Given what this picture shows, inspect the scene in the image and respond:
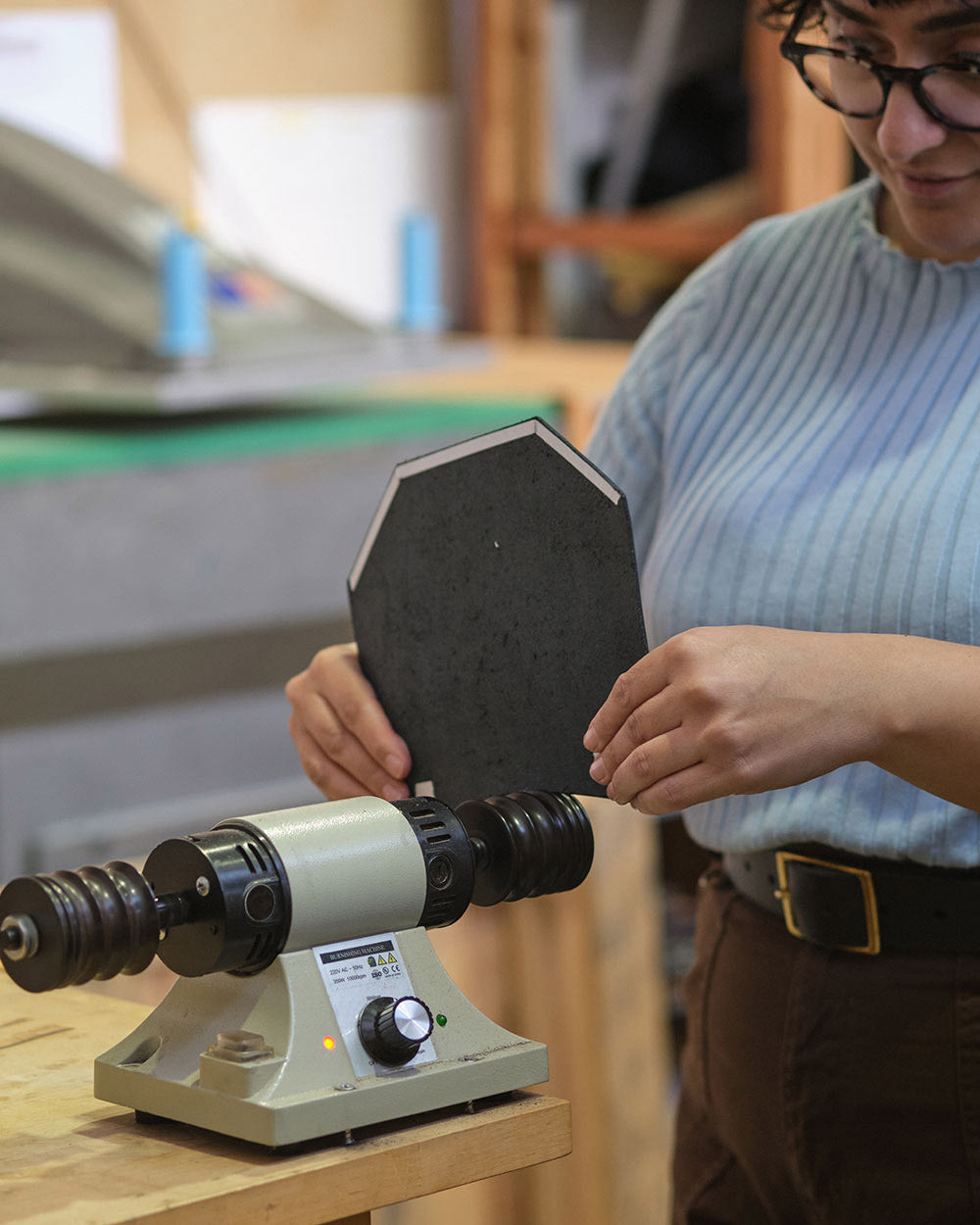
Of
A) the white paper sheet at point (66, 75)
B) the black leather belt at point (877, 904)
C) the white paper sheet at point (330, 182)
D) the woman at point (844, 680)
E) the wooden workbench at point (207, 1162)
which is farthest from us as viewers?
the white paper sheet at point (330, 182)

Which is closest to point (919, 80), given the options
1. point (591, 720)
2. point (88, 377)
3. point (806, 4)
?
point (806, 4)

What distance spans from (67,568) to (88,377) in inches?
12.7

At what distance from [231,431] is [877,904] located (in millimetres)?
1481

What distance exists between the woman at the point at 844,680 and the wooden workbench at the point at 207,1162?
19cm

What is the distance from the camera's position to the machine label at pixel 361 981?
2.76ft

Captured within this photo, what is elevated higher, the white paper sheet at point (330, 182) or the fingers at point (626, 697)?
the white paper sheet at point (330, 182)

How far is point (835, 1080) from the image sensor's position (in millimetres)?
1051

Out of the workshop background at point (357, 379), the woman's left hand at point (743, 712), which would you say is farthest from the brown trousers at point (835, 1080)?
the workshop background at point (357, 379)

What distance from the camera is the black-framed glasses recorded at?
3.21 ft

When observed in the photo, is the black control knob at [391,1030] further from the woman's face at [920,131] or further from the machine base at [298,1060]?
the woman's face at [920,131]

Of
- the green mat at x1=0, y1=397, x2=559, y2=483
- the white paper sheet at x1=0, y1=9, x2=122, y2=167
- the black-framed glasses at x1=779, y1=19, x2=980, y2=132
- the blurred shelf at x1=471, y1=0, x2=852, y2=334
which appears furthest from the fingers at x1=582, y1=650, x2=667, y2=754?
the white paper sheet at x1=0, y1=9, x2=122, y2=167

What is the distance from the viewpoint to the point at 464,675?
1028 mm

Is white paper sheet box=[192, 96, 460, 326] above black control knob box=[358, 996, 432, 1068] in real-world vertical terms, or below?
above

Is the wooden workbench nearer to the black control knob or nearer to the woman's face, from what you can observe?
the black control knob
